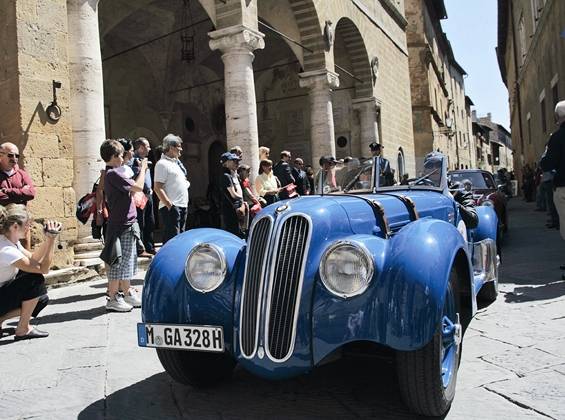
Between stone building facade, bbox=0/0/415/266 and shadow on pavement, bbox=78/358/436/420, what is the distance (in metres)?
1.91

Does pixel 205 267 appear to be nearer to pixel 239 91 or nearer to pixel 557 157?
pixel 557 157

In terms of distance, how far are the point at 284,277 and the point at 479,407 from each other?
1143mm

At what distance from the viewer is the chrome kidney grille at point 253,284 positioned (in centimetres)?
256

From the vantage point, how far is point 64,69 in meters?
6.64

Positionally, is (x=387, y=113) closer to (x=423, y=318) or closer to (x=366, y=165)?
(x=366, y=165)

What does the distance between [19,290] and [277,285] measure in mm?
2554

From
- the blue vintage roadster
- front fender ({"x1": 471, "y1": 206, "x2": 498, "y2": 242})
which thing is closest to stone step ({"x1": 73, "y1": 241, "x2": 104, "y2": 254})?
the blue vintage roadster

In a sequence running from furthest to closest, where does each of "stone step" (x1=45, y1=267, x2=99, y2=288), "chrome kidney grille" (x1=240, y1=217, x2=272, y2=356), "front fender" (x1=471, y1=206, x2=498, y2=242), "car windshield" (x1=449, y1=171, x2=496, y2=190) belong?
"car windshield" (x1=449, y1=171, x2=496, y2=190), "stone step" (x1=45, y1=267, x2=99, y2=288), "front fender" (x1=471, y1=206, x2=498, y2=242), "chrome kidney grille" (x1=240, y1=217, x2=272, y2=356)

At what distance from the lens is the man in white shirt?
5770 mm

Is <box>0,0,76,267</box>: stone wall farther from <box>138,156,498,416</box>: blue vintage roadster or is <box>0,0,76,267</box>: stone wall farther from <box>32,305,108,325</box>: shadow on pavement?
<box>138,156,498,416</box>: blue vintage roadster

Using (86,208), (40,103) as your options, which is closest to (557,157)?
(86,208)

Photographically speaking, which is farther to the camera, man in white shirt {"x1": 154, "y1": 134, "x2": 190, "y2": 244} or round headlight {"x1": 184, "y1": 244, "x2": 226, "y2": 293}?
man in white shirt {"x1": 154, "y1": 134, "x2": 190, "y2": 244}

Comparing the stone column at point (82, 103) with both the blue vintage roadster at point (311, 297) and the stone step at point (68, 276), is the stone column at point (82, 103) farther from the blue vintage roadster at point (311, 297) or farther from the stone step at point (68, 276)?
the blue vintage roadster at point (311, 297)

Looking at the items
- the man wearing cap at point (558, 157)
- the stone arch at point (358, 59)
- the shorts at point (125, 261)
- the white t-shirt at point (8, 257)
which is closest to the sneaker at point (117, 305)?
the shorts at point (125, 261)
